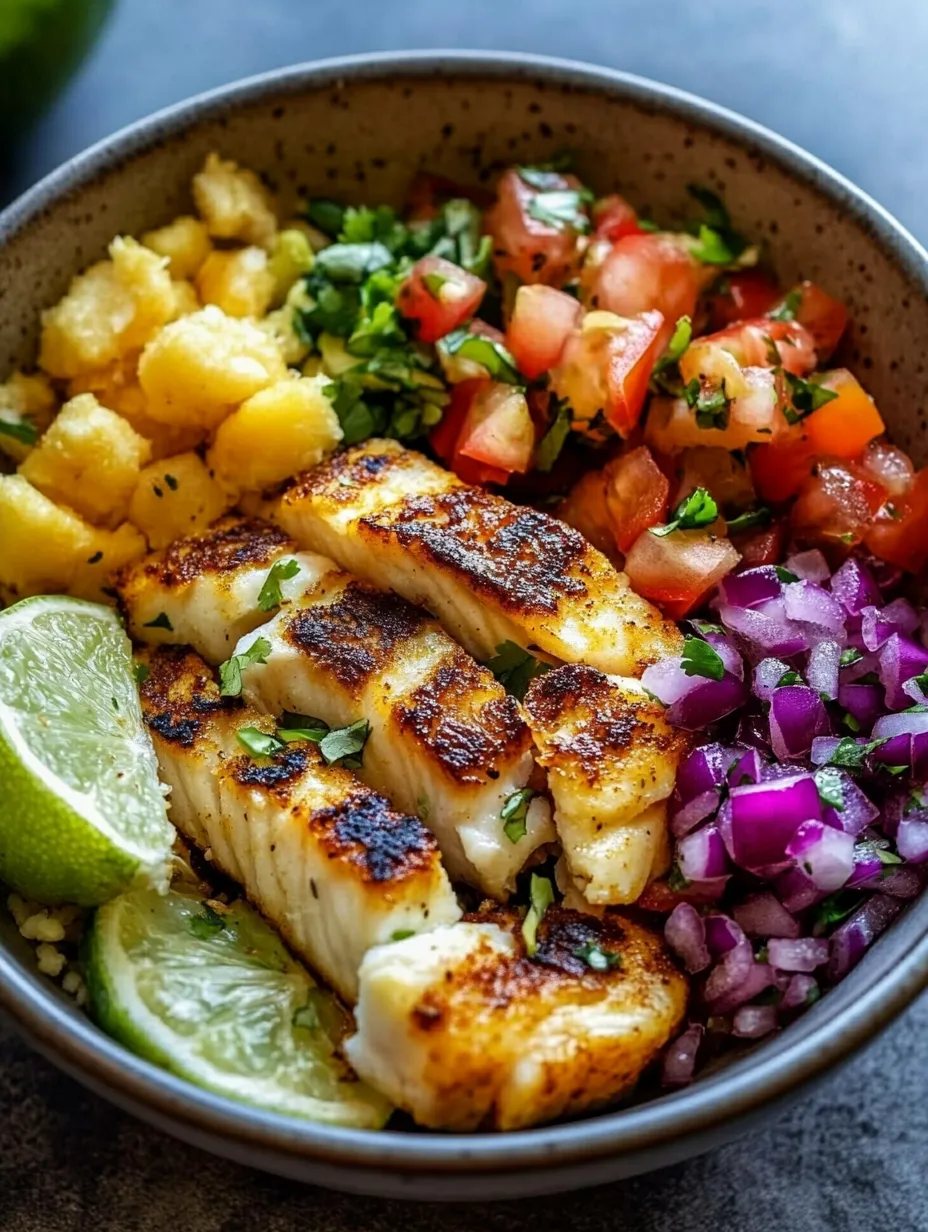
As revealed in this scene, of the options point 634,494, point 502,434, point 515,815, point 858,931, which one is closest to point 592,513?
point 634,494

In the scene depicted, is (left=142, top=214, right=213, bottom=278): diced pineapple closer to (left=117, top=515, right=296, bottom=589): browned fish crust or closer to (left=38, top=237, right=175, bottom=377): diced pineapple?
(left=38, top=237, right=175, bottom=377): diced pineapple

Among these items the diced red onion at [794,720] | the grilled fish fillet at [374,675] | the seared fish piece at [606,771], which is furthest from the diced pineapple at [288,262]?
the diced red onion at [794,720]

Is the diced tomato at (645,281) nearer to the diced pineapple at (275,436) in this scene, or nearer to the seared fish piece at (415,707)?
the diced pineapple at (275,436)

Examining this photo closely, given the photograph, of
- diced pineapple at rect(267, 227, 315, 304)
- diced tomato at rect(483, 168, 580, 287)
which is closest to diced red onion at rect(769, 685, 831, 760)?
diced tomato at rect(483, 168, 580, 287)

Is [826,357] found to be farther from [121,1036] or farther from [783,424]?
[121,1036]

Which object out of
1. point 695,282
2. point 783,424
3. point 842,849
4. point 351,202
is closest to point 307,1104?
point 842,849
